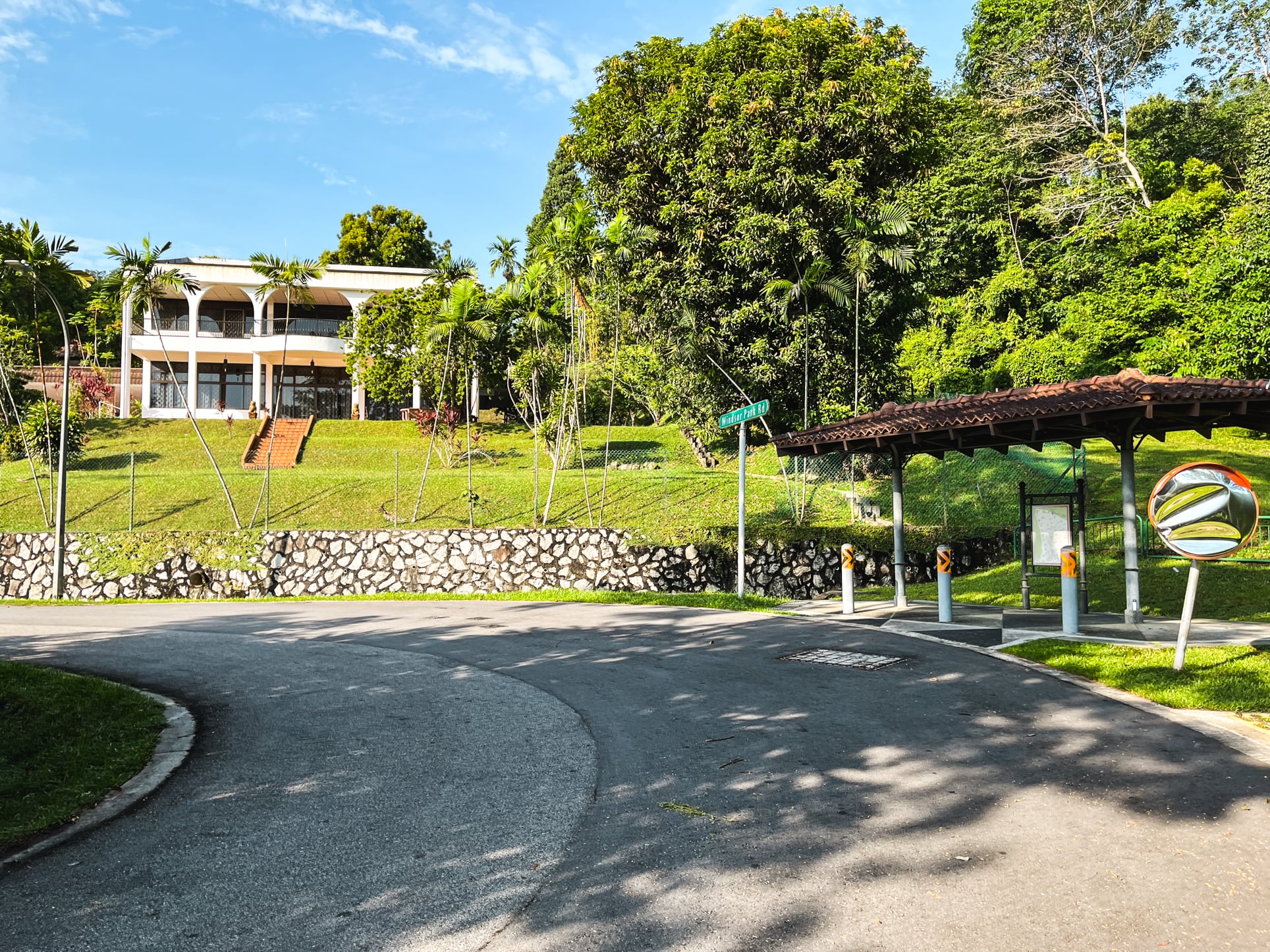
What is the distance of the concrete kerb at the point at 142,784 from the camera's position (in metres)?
4.48

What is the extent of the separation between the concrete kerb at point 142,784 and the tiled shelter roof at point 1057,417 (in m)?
10.4

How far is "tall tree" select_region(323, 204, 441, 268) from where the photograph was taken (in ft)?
190

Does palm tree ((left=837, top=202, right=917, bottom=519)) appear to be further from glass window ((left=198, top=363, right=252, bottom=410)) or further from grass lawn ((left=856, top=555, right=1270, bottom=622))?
glass window ((left=198, top=363, right=252, bottom=410))

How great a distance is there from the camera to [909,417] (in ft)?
44.6

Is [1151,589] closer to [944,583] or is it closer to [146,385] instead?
[944,583]

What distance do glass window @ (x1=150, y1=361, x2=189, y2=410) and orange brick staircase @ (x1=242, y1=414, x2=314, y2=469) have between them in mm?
7040

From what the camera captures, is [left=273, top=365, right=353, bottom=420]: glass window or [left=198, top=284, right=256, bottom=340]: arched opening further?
[left=273, top=365, right=353, bottom=420]: glass window

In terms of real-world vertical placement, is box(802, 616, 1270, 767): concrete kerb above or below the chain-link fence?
below

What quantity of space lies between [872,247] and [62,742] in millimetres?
20306

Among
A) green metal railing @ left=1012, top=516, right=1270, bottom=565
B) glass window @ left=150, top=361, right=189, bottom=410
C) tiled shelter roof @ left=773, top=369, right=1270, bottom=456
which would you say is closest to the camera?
tiled shelter roof @ left=773, top=369, right=1270, bottom=456

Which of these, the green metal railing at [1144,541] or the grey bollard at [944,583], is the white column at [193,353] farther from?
the grey bollard at [944,583]

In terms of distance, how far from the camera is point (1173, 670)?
8672 millimetres

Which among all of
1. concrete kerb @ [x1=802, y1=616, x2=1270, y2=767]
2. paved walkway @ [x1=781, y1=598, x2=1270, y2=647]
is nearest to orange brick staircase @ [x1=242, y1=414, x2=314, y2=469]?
paved walkway @ [x1=781, y1=598, x2=1270, y2=647]

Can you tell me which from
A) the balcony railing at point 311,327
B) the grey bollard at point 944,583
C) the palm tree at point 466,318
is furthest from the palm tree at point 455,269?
the balcony railing at point 311,327
